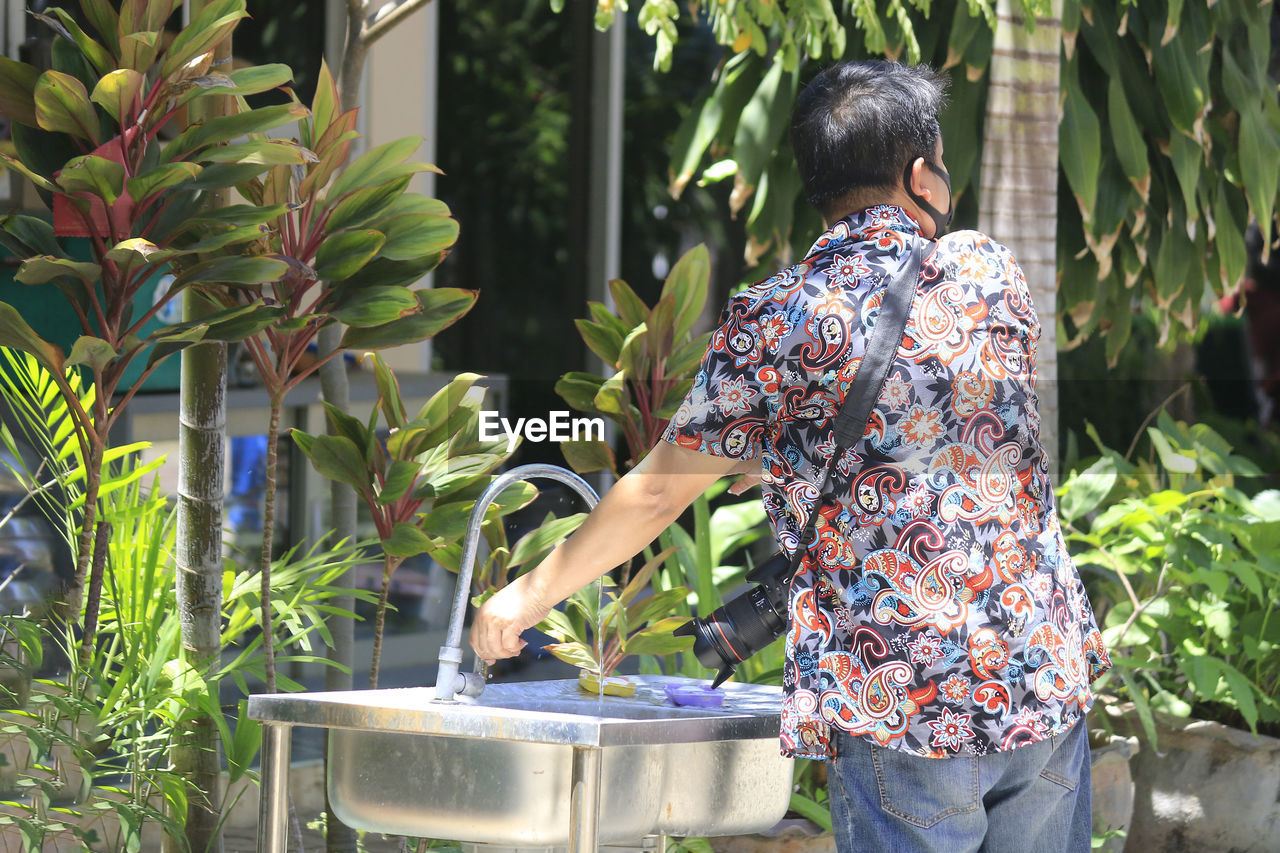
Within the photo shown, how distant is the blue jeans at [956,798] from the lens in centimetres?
152

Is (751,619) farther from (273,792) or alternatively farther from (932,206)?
(273,792)

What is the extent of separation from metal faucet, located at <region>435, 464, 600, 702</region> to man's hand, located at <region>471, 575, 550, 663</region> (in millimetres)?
65

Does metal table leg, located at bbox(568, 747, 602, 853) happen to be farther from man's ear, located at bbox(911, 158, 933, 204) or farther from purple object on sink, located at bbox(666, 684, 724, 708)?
man's ear, located at bbox(911, 158, 933, 204)

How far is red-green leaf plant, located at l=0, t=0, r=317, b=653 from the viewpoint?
197cm

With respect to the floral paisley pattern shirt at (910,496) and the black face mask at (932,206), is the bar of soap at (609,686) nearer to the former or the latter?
the floral paisley pattern shirt at (910,496)

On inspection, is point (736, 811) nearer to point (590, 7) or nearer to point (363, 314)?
point (363, 314)

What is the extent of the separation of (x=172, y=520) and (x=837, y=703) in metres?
1.54

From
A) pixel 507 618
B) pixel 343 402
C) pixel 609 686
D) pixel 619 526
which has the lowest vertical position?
pixel 609 686

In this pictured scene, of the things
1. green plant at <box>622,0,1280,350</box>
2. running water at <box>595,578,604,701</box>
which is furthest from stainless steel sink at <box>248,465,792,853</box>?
green plant at <box>622,0,1280,350</box>

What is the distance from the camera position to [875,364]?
4.95 ft

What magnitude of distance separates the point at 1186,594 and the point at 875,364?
7.33ft

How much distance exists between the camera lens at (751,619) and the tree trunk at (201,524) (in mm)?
1021

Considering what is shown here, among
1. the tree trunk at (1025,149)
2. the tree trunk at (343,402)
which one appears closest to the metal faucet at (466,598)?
the tree trunk at (343,402)

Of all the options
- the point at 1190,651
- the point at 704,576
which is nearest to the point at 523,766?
the point at 704,576
